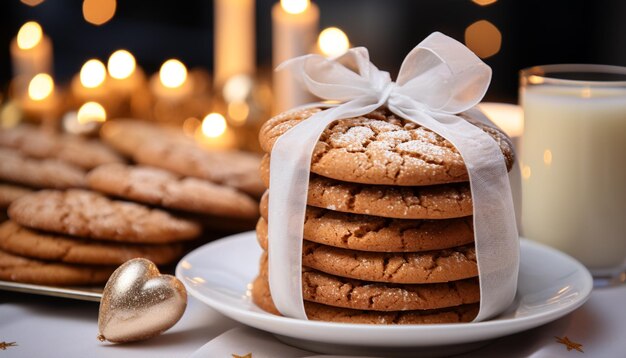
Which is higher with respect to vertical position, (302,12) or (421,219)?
(302,12)

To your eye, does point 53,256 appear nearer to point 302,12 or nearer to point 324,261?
point 324,261

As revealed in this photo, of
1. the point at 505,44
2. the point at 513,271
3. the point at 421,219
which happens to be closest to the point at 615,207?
the point at 513,271

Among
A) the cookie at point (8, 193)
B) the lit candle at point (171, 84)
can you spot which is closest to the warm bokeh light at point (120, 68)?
the lit candle at point (171, 84)

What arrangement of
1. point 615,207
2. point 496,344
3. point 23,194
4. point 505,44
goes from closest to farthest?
point 496,344 → point 615,207 → point 23,194 → point 505,44

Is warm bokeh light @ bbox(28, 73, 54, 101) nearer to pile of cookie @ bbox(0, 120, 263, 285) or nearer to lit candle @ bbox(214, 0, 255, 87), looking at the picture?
pile of cookie @ bbox(0, 120, 263, 285)

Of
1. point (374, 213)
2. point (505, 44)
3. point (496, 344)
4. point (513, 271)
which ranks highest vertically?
point (505, 44)

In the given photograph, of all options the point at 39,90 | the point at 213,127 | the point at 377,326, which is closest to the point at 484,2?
the point at 213,127

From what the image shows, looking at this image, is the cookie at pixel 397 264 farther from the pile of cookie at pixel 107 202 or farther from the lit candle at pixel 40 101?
the lit candle at pixel 40 101

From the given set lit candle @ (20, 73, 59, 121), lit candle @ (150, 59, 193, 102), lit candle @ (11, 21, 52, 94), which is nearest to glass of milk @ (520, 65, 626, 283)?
Result: lit candle @ (150, 59, 193, 102)
